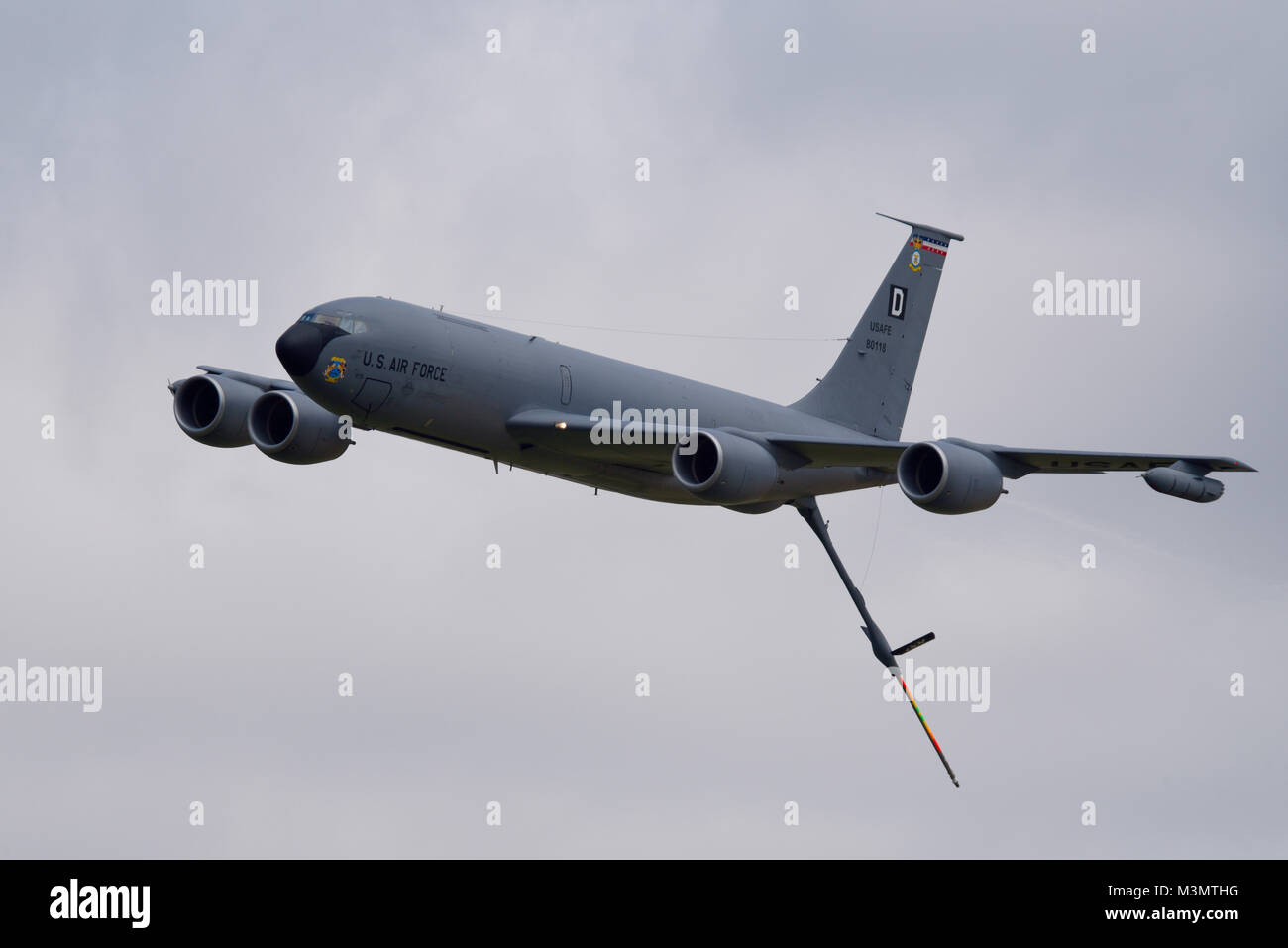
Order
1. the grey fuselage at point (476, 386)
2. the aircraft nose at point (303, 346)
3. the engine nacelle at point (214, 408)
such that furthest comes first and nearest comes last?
the engine nacelle at point (214, 408) < the grey fuselage at point (476, 386) < the aircraft nose at point (303, 346)

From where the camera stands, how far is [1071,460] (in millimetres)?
46375

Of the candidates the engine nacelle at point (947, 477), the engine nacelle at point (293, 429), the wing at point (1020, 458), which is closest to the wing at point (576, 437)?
the wing at point (1020, 458)

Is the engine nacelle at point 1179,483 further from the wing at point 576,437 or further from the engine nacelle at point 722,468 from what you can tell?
the wing at point 576,437

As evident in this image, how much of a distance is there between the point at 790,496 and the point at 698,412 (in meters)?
4.95

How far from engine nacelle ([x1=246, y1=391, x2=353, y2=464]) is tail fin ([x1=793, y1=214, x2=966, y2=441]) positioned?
15.8 meters

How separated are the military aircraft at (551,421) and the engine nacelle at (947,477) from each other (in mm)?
40

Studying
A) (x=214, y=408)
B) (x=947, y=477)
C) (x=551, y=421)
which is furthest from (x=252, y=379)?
(x=947, y=477)

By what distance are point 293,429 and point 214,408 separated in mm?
3622

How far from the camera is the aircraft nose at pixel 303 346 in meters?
45.0
